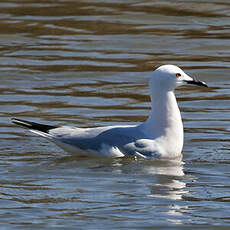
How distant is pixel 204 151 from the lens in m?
10.6

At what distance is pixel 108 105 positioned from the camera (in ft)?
42.0

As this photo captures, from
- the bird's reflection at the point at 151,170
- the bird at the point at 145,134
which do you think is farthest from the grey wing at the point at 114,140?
the bird's reflection at the point at 151,170

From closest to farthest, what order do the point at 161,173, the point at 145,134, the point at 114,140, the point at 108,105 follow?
the point at 161,173
the point at 114,140
the point at 145,134
the point at 108,105

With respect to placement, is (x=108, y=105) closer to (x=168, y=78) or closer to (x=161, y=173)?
(x=168, y=78)

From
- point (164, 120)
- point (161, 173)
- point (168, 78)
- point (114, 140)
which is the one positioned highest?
point (168, 78)

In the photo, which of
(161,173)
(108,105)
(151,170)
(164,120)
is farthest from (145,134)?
(108,105)

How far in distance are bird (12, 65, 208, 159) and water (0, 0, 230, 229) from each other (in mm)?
142

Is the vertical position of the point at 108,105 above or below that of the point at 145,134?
above

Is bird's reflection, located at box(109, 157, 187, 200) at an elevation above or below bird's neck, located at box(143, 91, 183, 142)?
below

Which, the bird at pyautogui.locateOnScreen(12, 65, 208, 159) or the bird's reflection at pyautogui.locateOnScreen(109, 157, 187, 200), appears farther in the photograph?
the bird at pyautogui.locateOnScreen(12, 65, 208, 159)

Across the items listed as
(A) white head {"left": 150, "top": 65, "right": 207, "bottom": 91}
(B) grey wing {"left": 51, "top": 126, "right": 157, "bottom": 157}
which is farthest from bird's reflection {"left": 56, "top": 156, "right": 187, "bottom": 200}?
(A) white head {"left": 150, "top": 65, "right": 207, "bottom": 91}

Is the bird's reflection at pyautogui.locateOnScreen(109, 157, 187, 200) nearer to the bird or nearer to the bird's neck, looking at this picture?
the bird

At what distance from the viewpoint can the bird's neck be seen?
10273mm

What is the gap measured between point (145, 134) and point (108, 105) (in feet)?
8.54
